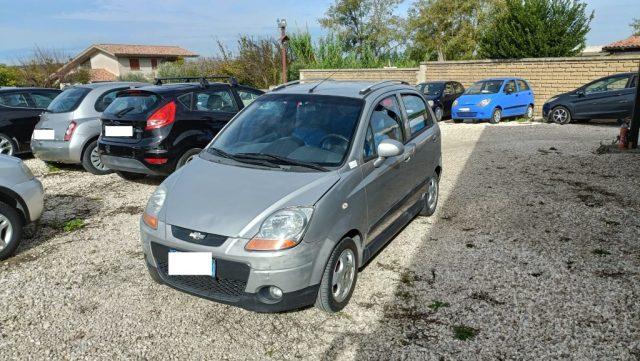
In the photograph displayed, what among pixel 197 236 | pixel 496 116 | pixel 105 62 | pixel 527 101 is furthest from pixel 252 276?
pixel 105 62

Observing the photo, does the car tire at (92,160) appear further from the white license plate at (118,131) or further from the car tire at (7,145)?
the car tire at (7,145)

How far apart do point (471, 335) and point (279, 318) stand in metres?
1.36

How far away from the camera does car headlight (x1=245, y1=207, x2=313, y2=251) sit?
293 cm

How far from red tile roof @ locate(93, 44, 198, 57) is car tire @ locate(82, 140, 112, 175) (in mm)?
47880

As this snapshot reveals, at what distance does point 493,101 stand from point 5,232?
42.7 feet

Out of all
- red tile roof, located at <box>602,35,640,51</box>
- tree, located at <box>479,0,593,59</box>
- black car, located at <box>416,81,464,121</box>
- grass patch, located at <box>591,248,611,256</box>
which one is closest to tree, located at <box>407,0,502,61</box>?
tree, located at <box>479,0,593,59</box>

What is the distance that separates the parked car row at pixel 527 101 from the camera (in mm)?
12477

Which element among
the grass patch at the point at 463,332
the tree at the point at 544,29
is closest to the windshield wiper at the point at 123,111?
the grass patch at the point at 463,332

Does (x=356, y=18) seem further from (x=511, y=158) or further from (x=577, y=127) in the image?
(x=511, y=158)

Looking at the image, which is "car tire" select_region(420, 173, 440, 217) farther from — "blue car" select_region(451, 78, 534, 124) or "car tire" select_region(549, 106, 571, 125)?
"car tire" select_region(549, 106, 571, 125)

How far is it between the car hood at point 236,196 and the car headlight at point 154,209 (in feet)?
0.24

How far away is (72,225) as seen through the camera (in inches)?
214

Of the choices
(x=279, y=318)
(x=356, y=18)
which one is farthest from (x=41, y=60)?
(x=279, y=318)

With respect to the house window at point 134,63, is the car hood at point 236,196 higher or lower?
lower
